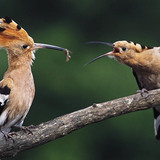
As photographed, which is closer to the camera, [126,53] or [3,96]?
[3,96]

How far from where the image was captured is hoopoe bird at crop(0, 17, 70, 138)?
3096 mm

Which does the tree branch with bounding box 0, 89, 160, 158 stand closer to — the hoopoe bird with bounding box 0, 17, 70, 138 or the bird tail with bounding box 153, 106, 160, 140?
the hoopoe bird with bounding box 0, 17, 70, 138

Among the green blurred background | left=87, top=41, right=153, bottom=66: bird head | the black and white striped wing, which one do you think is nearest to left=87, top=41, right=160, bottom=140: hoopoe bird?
left=87, top=41, right=153, bottom=66: bird head

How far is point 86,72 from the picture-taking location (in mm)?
7816

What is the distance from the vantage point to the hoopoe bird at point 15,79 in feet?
10.2

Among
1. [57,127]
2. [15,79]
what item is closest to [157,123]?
[57,127]

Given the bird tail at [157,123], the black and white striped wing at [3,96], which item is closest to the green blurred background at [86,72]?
the bird tail at [157,123]

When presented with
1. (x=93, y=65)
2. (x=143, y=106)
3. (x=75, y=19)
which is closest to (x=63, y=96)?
(x=93, y=65)

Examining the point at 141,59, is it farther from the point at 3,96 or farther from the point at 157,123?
the point at 3,96

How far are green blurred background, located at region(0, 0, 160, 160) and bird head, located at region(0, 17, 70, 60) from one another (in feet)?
11.3

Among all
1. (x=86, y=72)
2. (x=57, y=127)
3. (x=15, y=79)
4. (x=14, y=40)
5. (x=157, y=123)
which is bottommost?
(x=57, y=127)

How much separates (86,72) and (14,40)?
4.65m

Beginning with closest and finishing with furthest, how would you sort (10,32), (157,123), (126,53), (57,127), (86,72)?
(57,127) < (10,32) < (126,53) < (157,123) < (86,72)

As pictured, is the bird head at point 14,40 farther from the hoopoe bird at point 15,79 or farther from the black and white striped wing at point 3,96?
the black and white striped wing at point 3,96
